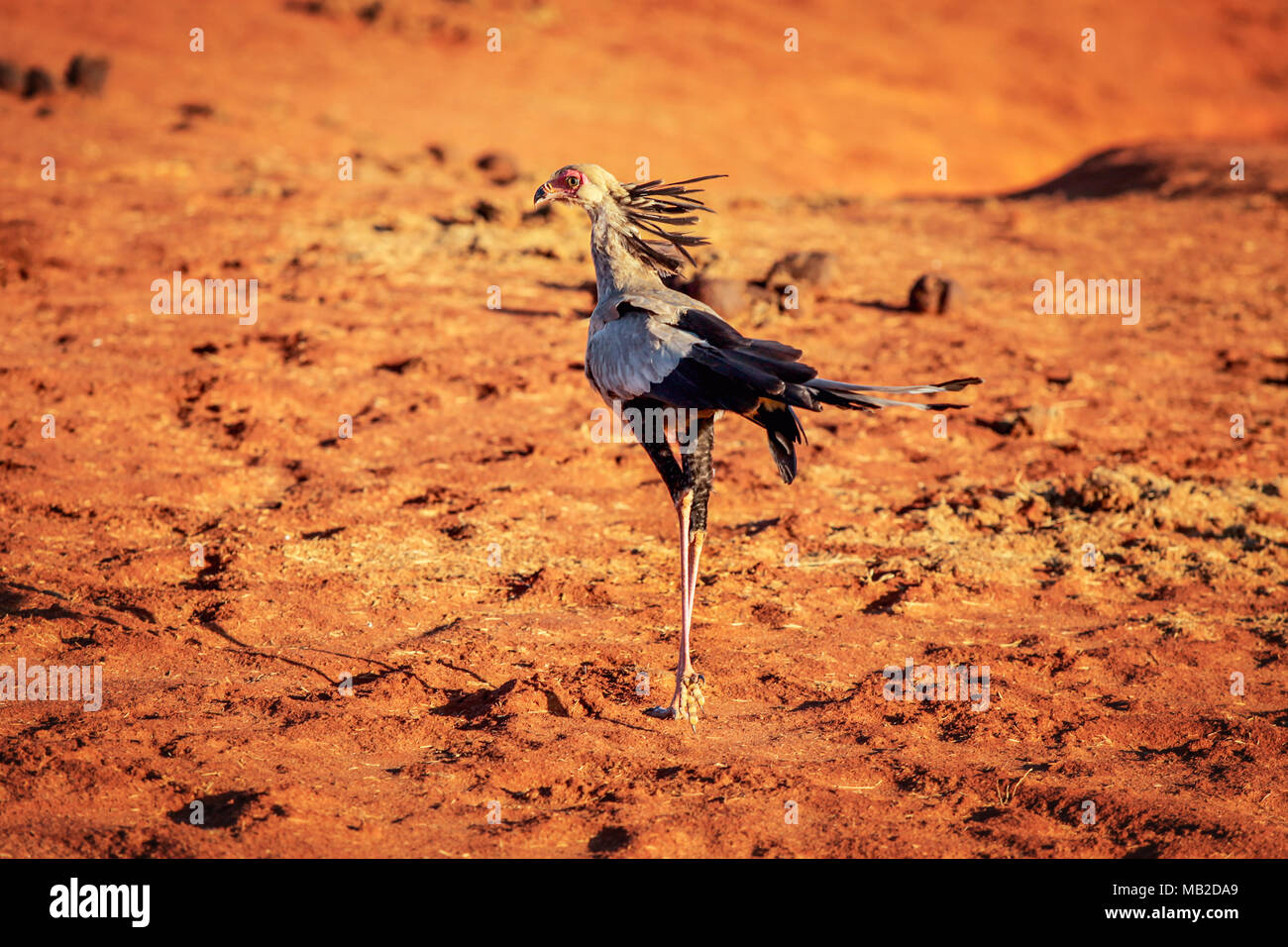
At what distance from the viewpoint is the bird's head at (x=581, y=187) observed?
19.5 ft

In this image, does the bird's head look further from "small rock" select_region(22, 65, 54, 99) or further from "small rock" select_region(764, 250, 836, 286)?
"small rock" select_region(22, 65, 54, 99)

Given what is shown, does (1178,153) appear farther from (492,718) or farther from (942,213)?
(492,718)

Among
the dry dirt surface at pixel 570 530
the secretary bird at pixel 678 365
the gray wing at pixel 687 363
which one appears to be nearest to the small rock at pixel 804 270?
the dry dirt surface at pixel 570 530

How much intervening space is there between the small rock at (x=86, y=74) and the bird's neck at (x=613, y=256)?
1636 centimetres

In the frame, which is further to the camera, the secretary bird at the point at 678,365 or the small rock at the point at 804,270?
the small rock at the point at 804,270

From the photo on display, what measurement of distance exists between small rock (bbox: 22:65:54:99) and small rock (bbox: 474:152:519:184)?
264 inches

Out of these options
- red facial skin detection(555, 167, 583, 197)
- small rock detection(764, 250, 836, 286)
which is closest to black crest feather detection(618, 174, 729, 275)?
red facial skin detection(555, 167, 583, 197)

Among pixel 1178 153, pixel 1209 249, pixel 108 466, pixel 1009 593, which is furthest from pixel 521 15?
pixel 1009 593

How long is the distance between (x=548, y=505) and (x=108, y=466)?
3032 mm

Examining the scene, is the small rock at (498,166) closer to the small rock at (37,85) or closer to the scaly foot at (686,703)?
the small rock at (37,85)

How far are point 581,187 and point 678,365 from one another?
1.37 meters

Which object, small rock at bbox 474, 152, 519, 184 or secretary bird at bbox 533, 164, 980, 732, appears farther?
small rock at bbox 474, 152, 519, 184

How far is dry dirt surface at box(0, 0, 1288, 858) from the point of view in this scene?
4.63 m

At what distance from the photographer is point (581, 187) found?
5.96m
